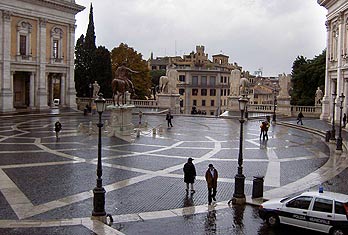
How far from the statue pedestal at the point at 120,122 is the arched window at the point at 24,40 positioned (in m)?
24.1

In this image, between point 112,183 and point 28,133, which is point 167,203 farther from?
point 28,133

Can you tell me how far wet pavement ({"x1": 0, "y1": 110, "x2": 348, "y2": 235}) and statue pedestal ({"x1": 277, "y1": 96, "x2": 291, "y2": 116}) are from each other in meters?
18.7

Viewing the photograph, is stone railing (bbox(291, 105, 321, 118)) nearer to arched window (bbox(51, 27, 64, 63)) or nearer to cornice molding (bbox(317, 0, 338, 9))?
cornice molding (bbox(317, 0, 338, 9))

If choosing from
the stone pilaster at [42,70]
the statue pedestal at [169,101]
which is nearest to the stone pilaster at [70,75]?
the stone pilaster at [42,70]

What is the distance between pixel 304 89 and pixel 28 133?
41123 mm

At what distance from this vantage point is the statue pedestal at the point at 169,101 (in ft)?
199

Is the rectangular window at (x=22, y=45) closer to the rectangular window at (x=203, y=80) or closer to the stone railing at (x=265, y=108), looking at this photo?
the stone railing at (x=265, y=108)

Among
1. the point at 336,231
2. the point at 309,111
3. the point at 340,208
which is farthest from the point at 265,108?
the point at 336,231

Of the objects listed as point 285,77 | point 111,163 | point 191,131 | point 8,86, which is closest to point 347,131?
point 191,131

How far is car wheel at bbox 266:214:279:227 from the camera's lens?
13.8 m

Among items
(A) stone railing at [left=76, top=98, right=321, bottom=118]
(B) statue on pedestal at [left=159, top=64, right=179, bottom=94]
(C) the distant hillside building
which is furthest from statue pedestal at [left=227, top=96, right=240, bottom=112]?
(C) the distant hillside building

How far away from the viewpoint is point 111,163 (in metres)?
22.5

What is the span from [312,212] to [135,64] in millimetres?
60577

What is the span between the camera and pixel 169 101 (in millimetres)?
60719
